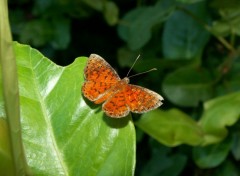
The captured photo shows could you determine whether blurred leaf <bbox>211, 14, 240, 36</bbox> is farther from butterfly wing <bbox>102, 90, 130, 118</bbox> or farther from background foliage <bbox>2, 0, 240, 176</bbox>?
butterfly wing <bbox>102, 90, 130, 118</bbox>

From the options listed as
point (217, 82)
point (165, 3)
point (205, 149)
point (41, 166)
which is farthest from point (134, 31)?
point (41, 166)

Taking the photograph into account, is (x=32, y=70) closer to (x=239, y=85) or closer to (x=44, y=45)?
(x=239, y=85)

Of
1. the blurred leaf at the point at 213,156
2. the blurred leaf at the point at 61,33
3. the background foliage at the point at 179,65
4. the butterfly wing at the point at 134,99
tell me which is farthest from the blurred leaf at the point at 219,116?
the blurred leaf at the point at 61,33

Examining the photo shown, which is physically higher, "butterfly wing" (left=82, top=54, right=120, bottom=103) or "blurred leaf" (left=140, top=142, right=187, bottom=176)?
"butterfly wing" (left=82, top=54, right=120, bottom=103)

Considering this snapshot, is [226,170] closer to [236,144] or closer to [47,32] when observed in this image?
[236,144]

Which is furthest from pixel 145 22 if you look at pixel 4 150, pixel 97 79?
pixel 4 150

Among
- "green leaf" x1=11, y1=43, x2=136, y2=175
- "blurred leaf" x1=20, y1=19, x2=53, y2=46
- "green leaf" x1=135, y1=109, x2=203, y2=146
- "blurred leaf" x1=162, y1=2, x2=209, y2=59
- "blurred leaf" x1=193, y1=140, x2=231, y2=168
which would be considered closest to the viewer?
"green leaf" x1=11, y1=43, x2=136, y2=175

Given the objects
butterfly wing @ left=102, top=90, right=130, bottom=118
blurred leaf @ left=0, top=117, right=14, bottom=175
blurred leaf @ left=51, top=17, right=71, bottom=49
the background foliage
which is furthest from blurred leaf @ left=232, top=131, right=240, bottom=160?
blurred leaf @ left=0, top=117, right=14, bottom=175
